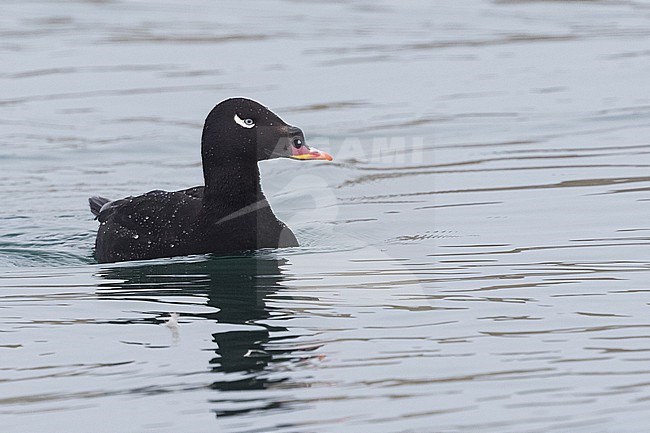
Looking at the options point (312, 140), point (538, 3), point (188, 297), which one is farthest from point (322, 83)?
point (188, 297)

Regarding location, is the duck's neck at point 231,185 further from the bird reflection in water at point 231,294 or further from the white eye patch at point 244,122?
the bird reflection in water at point 231,294

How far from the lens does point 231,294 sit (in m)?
7.18

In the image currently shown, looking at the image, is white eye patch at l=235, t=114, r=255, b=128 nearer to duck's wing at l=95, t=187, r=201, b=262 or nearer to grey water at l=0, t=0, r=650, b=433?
duck's wing at l=95, t=187, r=201, b=262

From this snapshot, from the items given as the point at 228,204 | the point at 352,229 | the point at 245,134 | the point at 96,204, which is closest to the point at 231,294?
the point at 228,204

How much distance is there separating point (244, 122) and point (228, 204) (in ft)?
1.68

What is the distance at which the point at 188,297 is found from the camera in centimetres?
709

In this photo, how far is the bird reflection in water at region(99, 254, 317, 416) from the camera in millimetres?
5652

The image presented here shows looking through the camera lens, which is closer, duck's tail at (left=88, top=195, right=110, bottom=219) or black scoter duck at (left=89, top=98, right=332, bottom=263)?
black scoter duck at (left=89, top=98, right=332, bottom=263)

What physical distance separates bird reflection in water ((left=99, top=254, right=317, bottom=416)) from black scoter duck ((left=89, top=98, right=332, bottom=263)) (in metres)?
0.14

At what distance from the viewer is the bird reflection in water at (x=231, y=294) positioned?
5.65m

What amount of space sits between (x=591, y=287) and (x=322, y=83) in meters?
9.02

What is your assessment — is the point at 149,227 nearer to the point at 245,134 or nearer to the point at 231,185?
the point at 231,185

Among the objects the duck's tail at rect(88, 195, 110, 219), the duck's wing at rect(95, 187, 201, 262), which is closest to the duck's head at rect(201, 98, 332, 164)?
the duck's wing at rect(95, 187, 201, 262)

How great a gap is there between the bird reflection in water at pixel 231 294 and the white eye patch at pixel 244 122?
79cm
